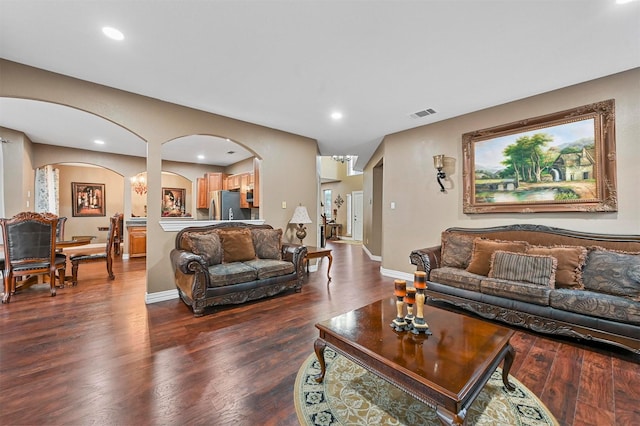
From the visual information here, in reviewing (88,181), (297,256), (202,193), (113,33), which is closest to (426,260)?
(297,256)

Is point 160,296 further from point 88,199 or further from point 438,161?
point 88,199

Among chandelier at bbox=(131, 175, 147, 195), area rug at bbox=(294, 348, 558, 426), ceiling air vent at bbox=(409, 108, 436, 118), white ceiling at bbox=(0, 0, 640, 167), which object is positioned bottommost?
area rug at bbox=(294, 348, 558, 426)

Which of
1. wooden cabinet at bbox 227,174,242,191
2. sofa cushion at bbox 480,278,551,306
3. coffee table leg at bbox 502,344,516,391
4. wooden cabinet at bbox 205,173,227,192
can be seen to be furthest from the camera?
wooden cabinet at bbox 205,173,227,192

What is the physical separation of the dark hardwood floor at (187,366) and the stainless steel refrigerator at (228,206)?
3034 mm

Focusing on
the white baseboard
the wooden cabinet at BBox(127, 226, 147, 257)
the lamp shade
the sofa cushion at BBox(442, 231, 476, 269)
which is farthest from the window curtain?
the sofa cushion at BBox(442, 231, 476, 269)

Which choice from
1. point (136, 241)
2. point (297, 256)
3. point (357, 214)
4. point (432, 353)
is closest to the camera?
point (432, 353)

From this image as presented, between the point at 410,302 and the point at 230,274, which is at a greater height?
the point at 410,302

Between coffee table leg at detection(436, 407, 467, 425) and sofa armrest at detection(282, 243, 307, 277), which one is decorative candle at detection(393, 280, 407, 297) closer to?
coffee table leg at detection(436, 407, 467, 425)

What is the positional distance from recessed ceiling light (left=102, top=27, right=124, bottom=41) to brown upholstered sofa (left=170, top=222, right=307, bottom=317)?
214 cm

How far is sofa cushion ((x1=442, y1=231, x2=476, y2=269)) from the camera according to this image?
344 centimetres

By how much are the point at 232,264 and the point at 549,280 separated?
360cm

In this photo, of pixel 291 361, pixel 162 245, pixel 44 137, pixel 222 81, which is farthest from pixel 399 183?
pixel 44 137

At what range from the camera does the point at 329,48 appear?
2.42 m

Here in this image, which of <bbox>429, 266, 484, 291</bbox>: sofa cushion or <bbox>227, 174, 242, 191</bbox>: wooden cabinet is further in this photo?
<bbox>227, 174, 242, 191</bbox>: wooden cabinet
